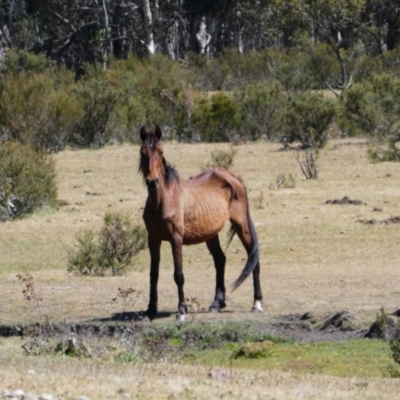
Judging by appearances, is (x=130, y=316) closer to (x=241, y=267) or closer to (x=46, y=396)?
(x=241, y=267)

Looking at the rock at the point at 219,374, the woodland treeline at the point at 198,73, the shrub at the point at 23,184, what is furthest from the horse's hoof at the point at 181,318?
the woodland treeline at the point at 198,73

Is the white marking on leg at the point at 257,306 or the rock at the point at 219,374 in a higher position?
the rock at the point at 219,374

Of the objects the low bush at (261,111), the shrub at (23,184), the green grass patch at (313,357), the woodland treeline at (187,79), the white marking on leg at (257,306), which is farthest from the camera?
the low bush at (261,111)

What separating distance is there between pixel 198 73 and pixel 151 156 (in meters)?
43.1

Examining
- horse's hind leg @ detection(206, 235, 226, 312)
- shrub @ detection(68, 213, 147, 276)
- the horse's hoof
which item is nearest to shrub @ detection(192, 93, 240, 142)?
shrub @ detection(68, 213, 147, 276)

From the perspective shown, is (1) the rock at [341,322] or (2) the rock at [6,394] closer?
(2) the rock at [6,394]

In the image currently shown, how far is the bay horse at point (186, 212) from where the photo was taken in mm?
11367

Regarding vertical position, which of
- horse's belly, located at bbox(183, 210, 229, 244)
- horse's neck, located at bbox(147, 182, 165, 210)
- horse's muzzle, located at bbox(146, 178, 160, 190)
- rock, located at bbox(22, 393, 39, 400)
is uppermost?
horse's muzzle, located at bbox(146, 178, 160, 190)

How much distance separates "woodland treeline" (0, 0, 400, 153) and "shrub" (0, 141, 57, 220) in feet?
22.7

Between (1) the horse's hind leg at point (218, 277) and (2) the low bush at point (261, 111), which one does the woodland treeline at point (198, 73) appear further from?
(1) the horse's hind leg at point (218, 277)

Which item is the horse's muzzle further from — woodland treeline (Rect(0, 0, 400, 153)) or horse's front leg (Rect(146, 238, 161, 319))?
woodland treeline (Rect(0, 0, 400, 153))

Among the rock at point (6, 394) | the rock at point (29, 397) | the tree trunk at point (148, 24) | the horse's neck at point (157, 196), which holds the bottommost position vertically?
the rock at point (29, 397)

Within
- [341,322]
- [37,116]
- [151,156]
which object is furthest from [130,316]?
[37,116]

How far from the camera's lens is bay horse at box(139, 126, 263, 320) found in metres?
11.4
